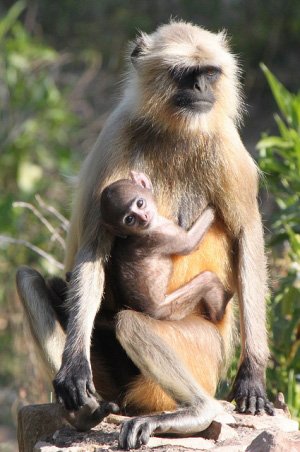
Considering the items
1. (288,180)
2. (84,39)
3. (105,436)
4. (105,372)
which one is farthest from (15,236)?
(84,39)

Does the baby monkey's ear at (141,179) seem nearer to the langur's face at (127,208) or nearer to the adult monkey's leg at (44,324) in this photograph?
the langur's face at (127,208)

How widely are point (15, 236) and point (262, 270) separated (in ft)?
14.5

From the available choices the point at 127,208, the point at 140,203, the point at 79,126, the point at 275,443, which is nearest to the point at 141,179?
the point at 140,203

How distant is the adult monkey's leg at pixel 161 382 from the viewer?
4.50 meters

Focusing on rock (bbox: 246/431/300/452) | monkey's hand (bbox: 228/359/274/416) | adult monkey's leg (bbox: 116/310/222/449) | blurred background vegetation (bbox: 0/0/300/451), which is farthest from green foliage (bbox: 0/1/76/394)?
rock (bbox: 246/431/300/452)

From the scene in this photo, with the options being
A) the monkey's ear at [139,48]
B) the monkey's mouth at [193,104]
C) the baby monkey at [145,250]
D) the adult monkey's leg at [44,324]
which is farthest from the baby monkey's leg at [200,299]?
the monkey's ear at [139,48]

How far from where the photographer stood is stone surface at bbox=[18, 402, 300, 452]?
432 centimetres

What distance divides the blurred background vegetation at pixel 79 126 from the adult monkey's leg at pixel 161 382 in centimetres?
178

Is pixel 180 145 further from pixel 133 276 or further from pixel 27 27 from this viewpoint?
pixel 27 27

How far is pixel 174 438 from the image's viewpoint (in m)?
4.66

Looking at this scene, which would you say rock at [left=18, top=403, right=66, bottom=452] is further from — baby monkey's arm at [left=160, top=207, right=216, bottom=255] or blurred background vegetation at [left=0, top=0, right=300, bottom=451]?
blurred background vegetation at [left=0, top=0, right=300, bottom=451]

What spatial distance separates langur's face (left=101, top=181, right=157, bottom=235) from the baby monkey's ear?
0.14 ft

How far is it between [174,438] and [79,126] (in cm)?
828

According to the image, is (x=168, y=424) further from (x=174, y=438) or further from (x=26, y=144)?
(x=26, y=144)
